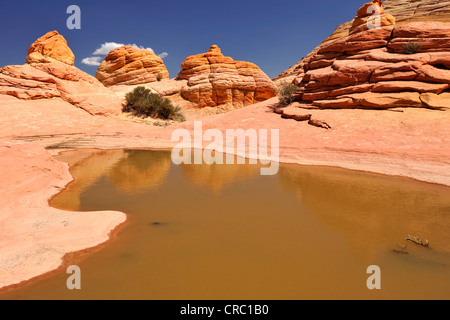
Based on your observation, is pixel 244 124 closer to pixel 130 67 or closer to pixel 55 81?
pixel 55 81

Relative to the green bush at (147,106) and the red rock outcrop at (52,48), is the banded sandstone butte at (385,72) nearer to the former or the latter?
the green bush at (147,106)

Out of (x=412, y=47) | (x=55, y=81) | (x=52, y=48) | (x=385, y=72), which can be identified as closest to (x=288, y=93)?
Answer: (x=385, y=72)

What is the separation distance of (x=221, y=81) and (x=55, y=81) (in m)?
21.5

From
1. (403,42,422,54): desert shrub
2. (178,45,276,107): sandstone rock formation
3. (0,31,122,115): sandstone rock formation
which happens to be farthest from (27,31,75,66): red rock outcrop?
(403,42,422,54): desert shrub

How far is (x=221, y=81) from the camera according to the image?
38.3 m

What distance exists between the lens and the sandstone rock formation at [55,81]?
24250mm

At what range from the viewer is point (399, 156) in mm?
11188

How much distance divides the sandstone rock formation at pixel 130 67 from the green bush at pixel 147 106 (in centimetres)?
1301

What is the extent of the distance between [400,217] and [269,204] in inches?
123

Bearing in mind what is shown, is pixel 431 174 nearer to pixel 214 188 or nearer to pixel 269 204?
pixel 269 204

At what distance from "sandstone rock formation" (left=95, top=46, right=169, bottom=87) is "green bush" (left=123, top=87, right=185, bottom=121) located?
13.0 metres

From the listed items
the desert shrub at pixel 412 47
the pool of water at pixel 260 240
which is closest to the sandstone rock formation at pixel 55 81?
the pool of water at pixel 260 240
